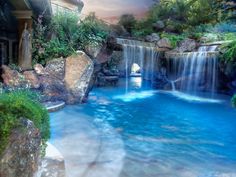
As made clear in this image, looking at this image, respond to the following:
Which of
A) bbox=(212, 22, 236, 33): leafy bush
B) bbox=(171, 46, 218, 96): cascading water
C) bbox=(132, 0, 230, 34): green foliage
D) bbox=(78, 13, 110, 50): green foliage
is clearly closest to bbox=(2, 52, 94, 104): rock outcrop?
bbox=(78, 13, 110, 50): green foliage

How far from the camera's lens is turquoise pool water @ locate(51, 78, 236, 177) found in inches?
179

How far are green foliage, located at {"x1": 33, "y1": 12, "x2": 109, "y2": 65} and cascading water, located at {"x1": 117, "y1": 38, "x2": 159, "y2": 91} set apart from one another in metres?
6.29

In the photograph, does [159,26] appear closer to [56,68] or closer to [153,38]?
[153,38]

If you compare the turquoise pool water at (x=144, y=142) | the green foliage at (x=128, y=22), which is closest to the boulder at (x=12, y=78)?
the turquoise pool water at (x=144, y=142)

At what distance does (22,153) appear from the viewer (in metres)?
2.50

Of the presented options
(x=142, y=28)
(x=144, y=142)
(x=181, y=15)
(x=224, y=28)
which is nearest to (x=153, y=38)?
(x=142, y=28)

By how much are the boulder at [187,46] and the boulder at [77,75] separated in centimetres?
992

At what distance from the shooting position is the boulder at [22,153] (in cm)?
238

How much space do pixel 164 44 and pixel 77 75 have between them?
1050 centimetres

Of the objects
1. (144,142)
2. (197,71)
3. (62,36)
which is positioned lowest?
(144,142)

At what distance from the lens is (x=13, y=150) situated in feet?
8.00

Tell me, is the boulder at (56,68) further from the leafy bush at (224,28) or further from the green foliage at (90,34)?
the leafy bush at (224,28)

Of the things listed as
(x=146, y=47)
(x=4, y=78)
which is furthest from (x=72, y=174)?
(x=146, y=47)

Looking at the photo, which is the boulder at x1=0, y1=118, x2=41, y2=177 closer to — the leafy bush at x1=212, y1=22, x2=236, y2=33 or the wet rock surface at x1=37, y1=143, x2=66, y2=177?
the wet rock surface at x1=37, y1=143, x2=66, y2=177
